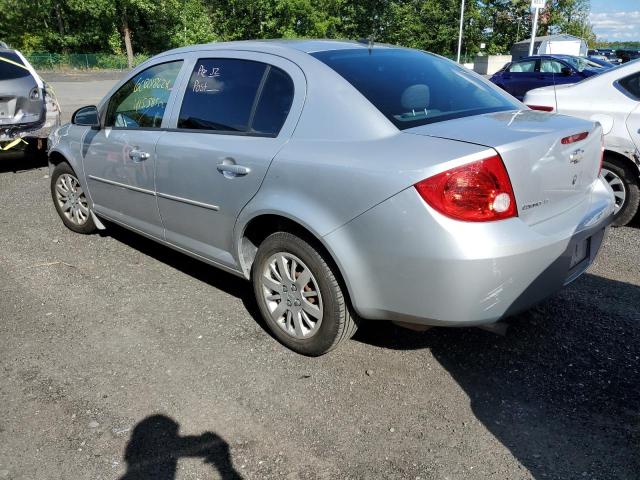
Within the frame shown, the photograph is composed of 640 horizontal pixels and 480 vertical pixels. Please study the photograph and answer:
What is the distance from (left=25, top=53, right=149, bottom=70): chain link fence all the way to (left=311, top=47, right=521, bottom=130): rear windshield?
127ft

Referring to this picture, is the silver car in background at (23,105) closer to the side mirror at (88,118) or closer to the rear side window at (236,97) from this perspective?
the side mirror at (88,118)

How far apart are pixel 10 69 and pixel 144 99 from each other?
5219 mm

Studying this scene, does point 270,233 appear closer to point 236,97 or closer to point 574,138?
point 236,97

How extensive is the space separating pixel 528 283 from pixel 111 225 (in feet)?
13.5

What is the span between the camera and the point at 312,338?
3.18m

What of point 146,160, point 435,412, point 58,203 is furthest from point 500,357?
point 58,203

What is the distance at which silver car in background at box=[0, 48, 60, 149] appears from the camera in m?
7.84

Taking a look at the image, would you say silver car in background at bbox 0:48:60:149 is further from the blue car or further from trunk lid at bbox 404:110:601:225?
the blue car

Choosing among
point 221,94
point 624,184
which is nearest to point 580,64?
point 624,184

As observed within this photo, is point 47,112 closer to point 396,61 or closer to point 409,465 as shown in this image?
point 396,61

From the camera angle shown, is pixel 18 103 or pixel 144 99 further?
pixel 18 103

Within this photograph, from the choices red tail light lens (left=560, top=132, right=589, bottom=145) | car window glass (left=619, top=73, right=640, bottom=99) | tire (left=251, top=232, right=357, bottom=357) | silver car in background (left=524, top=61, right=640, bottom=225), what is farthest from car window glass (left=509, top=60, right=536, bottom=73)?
tire (left=251, top=232, right=357, bottom=357)

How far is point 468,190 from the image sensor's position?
249 centimetres

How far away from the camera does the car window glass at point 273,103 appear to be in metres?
3.19
